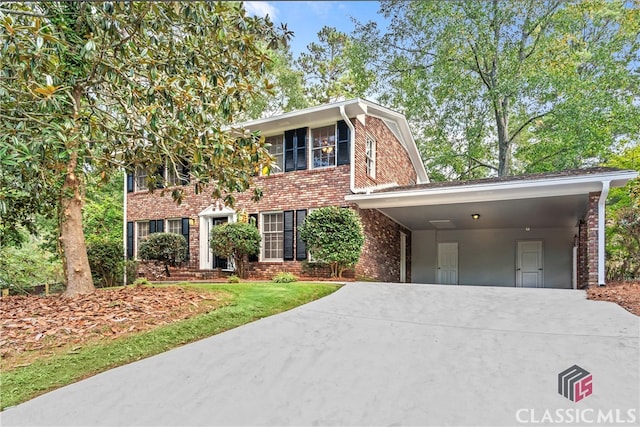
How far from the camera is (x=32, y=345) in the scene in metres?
4.44

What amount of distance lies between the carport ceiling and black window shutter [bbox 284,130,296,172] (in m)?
3.20

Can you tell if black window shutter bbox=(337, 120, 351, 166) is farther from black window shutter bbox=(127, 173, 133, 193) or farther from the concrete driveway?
black window shutter bbox=(127, 173, 133, 193)

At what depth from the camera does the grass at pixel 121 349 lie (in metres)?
3.80

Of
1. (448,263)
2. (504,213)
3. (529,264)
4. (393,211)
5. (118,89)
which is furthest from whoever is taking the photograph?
(448,263)

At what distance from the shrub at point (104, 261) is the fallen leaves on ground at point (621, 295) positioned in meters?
12.6

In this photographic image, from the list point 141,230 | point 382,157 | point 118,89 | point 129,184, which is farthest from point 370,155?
point 129,184

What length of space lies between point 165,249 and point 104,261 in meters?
1.79

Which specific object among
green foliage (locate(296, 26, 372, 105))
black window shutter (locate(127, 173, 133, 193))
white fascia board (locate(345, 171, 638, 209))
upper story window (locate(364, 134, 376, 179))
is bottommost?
white fascia board (locate(345, 171, 638, 209))

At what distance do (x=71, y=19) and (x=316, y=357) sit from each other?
6.19 meters

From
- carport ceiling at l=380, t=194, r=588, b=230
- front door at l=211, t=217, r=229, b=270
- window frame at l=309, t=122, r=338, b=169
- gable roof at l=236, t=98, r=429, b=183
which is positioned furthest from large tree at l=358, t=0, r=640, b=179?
front door at l=211, t=217, r=229, b=270

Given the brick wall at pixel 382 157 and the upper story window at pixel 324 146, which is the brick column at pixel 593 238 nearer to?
the brick wall at pixel 382 157

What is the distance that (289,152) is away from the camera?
11.6m

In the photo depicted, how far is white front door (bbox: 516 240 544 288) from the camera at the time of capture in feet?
46.9

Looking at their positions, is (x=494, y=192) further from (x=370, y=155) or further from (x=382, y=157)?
(x=382, y=157)
